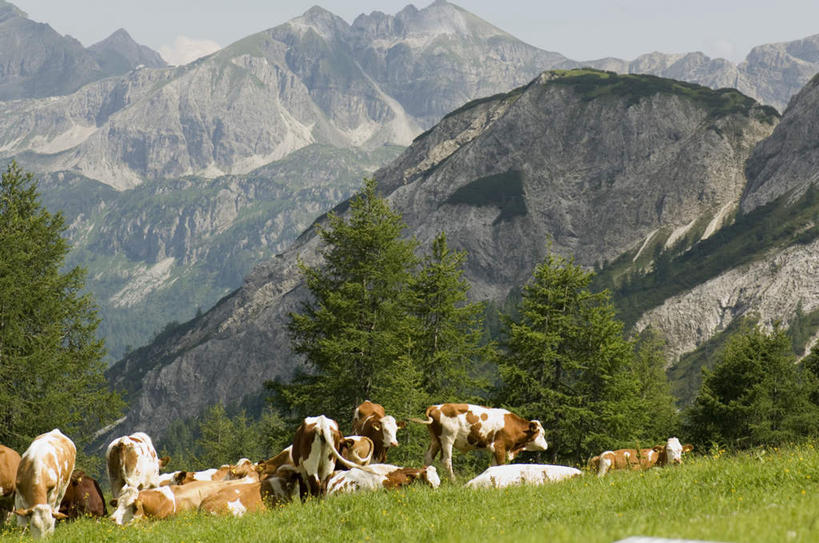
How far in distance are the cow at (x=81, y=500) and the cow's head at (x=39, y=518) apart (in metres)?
2.56

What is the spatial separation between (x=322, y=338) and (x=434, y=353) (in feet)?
20.0

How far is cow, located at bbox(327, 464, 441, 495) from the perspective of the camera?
16.3 meters

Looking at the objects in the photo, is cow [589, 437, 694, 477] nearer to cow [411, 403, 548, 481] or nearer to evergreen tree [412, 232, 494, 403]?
cow [411, 403, 548, 481]

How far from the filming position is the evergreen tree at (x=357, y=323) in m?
32.1

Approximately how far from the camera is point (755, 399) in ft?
148

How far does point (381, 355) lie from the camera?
32.4 meters

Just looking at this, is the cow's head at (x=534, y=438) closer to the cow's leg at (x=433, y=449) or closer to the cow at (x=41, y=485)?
the cow's leg at (x=433, y=449)

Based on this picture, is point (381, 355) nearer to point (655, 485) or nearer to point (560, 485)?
point (560, 485)

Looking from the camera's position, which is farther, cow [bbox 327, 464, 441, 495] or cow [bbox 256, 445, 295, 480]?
A: cow [bbox 256, 445, 295, 480]

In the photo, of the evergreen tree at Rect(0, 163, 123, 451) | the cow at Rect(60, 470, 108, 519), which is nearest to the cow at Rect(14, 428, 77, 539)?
the cow at Rect(60, 470, 108, 519)

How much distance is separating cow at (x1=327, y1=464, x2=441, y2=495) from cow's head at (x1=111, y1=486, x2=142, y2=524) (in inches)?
169

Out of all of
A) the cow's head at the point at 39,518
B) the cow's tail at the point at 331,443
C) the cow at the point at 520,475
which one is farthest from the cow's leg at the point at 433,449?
the cow's head at the point at 39,518

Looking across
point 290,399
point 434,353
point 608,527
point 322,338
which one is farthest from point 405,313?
point 608,527

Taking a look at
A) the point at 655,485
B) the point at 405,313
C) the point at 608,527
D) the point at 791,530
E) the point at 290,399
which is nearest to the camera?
the point at 791,530
